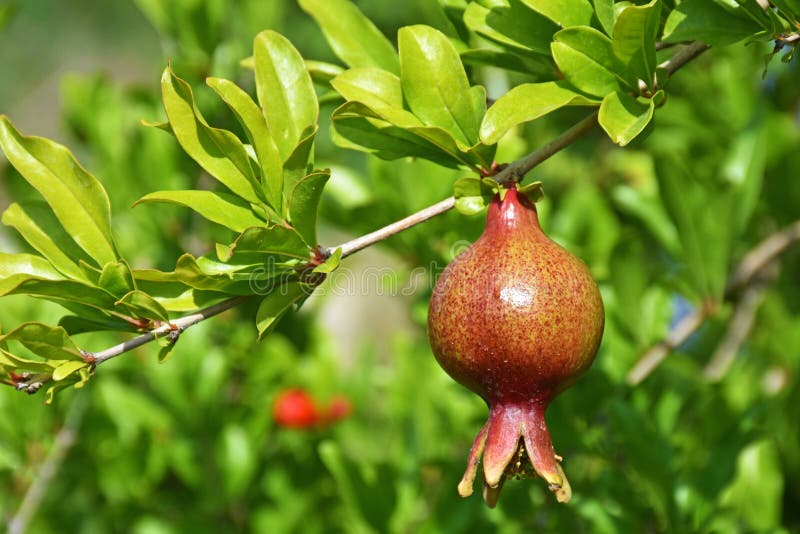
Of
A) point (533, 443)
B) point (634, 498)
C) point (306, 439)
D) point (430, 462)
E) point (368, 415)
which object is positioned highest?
point (533, 443)

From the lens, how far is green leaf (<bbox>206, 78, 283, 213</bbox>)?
735 millimetres

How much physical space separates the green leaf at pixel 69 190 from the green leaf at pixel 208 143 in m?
0.08

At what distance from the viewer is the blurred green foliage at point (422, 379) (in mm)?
1287

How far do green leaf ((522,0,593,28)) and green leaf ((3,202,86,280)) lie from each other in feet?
1.41

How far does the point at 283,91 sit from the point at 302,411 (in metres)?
1.12

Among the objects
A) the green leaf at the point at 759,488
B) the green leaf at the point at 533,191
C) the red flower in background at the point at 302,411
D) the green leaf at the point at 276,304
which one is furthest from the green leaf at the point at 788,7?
the red flower in background at the point at 302,411

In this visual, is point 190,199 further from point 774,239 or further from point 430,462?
point 774,239

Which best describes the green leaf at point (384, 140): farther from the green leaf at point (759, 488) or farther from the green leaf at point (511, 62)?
the green leaf at point (759, 488)

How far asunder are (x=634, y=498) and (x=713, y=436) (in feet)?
0.48

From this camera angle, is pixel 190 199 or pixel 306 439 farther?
pixel 306 439

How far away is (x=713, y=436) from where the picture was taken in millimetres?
1281

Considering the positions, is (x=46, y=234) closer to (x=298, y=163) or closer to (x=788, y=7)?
(x=298, y=163)

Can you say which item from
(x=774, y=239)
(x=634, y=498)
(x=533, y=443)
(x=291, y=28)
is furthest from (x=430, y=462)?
(x=291, y=28)

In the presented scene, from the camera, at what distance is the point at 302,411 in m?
1.82
